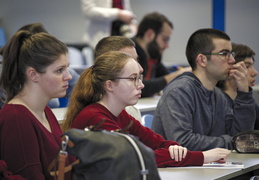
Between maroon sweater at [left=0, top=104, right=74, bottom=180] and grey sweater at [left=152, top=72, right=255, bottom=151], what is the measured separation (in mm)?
→ 903

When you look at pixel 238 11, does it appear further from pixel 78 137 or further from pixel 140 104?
pixel 78 137

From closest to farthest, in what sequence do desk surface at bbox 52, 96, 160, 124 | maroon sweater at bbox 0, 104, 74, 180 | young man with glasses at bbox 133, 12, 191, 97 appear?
maroon sweater at bbox 0, 104, 74, 180 → desk surface at bbox 52, 96, 160, 124 → young man with glasses at bbox 133, 12, 191, 97

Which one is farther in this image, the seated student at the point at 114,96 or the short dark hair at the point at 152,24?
the short dark hair at the point at 152,24

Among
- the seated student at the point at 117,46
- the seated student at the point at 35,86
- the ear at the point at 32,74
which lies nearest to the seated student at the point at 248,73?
the seated student at the point at 117,46

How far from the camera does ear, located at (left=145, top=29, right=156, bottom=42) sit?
4445 millimetres

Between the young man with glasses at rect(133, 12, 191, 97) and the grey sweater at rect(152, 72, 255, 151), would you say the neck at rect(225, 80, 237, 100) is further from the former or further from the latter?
the young man with glasses at rect(133, 12, 191, 97)

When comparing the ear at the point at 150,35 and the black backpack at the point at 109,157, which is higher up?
the black backpack at the point at 109,157

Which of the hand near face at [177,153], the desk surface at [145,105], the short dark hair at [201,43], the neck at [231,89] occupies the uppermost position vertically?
the short dark hair at [201,43]

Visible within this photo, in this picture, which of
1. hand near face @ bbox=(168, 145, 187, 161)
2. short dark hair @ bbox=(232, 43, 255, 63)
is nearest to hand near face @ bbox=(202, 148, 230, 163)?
hand near face @ bbox=(168, 145, 187, 161)

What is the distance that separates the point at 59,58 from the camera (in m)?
1.88

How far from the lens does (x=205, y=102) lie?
2.68m

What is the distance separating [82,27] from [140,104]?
588cm

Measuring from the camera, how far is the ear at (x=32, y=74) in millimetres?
1831

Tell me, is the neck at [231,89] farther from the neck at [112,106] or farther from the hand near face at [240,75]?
the neck at [112,106]
